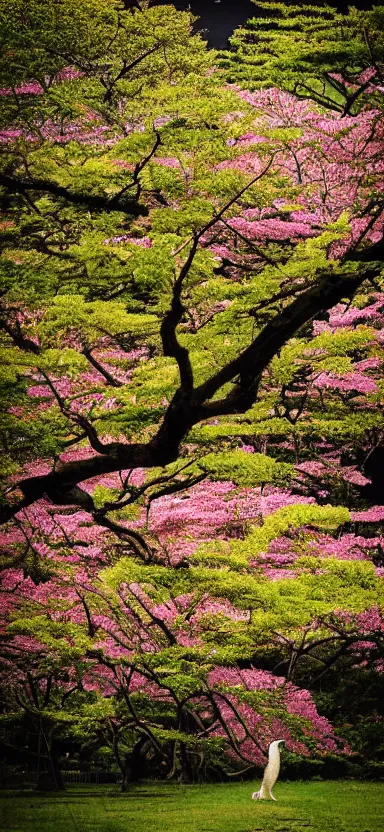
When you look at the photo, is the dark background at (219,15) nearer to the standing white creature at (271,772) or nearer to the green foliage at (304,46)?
the green foliage at (304,46)

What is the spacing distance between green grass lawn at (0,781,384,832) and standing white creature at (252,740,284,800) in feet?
0.44

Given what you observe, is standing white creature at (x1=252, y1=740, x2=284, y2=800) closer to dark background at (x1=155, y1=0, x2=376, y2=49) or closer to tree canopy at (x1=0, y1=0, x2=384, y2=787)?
tree canopy at (x1=0, y1=0, x2=384, y2=787)

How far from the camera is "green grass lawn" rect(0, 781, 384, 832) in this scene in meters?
7.25

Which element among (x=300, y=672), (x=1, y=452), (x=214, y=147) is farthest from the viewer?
(x=300, y=672)

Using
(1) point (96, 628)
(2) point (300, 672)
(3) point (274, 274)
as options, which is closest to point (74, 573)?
(1) point (96, 628)

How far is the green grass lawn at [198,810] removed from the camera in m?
7.25

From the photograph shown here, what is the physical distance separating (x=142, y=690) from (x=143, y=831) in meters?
3.77

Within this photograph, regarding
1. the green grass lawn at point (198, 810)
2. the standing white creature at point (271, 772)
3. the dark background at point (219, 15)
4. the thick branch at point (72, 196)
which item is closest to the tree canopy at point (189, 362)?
the thick branch at point (72, 196)

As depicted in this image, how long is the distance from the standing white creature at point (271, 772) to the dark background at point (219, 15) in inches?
258

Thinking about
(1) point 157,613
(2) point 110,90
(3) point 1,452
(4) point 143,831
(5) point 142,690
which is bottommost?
(4) point 143,831

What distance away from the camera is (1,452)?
320 inches

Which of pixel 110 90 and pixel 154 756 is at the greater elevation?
pixel 110 90

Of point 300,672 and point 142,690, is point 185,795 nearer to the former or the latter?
point 142,690

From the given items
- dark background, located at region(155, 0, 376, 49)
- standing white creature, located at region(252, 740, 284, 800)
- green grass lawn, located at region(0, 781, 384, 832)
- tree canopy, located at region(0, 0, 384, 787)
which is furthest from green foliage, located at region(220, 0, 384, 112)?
standing white creature, located at region(252, 740, 284, 800)
